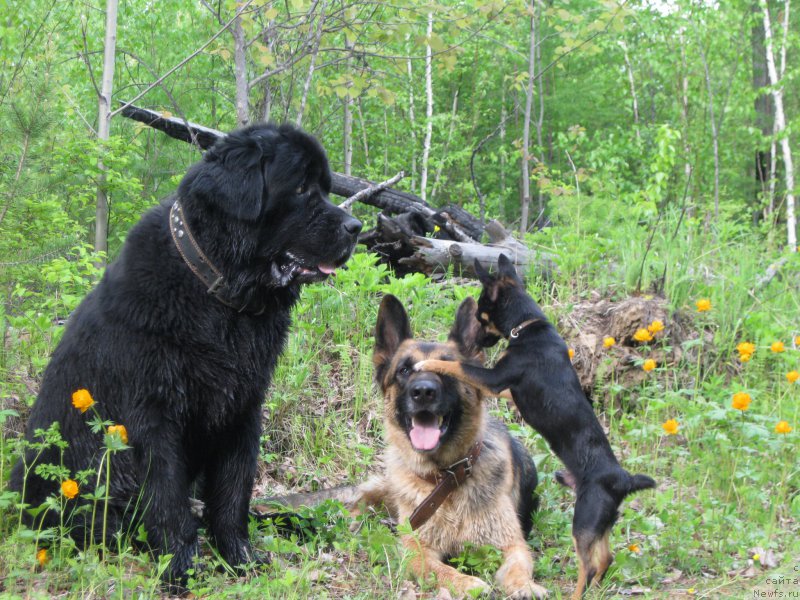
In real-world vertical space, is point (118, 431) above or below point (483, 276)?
below

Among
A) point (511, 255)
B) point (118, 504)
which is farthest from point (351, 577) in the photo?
point (511, 255)

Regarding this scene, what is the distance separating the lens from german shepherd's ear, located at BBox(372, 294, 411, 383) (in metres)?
4.58

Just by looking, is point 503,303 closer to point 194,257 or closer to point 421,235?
point 194,257

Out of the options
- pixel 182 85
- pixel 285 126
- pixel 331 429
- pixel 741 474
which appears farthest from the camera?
pixel 182 85

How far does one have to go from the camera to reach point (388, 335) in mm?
4613

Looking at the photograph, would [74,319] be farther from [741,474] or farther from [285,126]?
[741,474]

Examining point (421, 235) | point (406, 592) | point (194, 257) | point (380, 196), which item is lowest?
point (406, 592)

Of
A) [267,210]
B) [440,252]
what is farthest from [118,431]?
[440,252]

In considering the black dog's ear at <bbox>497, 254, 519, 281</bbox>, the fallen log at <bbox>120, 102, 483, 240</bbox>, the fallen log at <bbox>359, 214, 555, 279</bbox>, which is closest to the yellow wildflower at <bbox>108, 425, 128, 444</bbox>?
the black dog's ear at <bbox>497, 254, 519, 281</bbox>

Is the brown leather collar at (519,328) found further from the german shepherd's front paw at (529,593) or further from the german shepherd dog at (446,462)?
the german shepherd's front paw at (529,593)

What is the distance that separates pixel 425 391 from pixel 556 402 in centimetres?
69

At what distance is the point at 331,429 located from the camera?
5.62 m

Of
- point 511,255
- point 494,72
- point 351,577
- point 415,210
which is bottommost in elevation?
point 351,577

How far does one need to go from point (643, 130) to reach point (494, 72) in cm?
403
